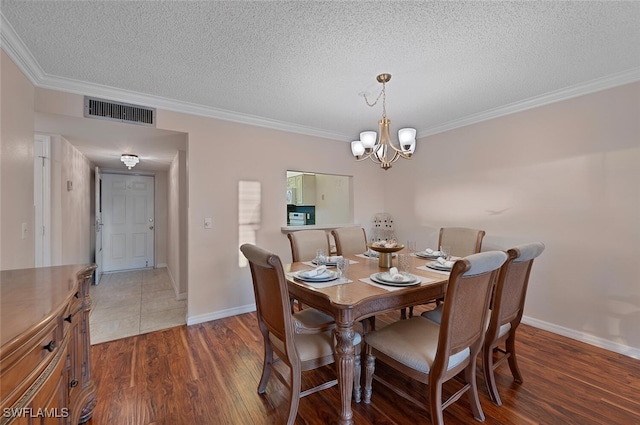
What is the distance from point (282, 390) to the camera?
1897 millimetres

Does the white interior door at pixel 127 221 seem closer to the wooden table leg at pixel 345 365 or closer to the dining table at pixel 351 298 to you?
the dining table at pixel 351 298

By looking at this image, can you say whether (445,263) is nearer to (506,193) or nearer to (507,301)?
(507,301)

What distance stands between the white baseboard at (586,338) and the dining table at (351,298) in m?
1.71

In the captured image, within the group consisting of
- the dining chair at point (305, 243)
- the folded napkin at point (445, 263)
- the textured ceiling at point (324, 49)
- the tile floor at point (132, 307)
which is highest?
the textured ceiling at point (324, 49)

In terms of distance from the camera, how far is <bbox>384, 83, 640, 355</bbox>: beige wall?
2.34m

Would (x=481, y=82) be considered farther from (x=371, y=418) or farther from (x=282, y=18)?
(x=371, y=418)

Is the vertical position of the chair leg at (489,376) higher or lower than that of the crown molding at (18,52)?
lower

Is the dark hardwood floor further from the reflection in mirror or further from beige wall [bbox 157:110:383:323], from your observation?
the reflection in mirror

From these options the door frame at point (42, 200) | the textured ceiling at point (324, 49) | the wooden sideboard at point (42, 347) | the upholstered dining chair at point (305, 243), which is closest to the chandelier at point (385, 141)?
the textured ceiling at point (324, 49)

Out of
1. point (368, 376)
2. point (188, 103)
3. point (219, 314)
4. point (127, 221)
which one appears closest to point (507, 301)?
point (368, 376)

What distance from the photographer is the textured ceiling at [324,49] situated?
156 cm

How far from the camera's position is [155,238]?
5949 millimetres

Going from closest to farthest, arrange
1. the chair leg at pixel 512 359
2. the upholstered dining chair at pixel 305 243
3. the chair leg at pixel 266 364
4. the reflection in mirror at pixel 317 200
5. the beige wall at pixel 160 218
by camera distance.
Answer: the chair leg at pixel 266 364 < the chair leg at pixel 512 359 < the upholstered dining chair at pixel 305 243 < the reflection in mirror at pixel 317 200 < the beige wall at pixel 160 218

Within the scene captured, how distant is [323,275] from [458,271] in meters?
0.87
